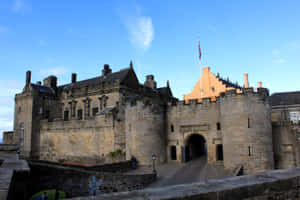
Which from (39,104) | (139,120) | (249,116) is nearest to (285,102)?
(249,116)

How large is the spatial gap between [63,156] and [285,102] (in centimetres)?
3123

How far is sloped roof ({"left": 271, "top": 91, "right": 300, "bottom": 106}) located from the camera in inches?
1174

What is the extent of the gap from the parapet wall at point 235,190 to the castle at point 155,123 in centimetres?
1277

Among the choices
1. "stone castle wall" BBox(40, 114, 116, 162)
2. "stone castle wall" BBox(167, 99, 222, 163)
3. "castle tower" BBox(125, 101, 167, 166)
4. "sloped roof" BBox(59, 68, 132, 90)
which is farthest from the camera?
"sloped roof" BBox(59, 68, 132, 90)

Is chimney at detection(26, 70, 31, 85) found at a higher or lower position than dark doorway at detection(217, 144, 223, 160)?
higher

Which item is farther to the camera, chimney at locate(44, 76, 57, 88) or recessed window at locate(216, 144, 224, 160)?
chimney at locate(44, 76, 57, 88)

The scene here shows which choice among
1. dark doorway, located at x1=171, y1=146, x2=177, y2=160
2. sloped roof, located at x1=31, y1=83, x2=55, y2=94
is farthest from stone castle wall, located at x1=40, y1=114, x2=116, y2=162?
dark doorway, located at x1=171, y1=146, x2=177, y2=160

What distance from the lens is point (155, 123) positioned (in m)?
22.2

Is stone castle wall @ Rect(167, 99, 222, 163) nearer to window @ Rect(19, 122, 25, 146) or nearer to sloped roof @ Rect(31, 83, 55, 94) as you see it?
sloped roof @ Rect(31, 83, 55, 94)

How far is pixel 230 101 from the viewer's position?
18188mm

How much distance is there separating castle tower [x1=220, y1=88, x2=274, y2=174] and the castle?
70mm

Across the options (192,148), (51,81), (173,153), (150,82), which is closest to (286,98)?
(192,148)

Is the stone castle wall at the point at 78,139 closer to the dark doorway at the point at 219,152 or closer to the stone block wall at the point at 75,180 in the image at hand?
the dark doorway at the point at 219,152

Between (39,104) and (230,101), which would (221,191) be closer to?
(230,101)
